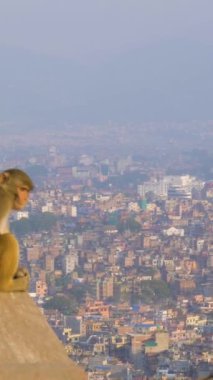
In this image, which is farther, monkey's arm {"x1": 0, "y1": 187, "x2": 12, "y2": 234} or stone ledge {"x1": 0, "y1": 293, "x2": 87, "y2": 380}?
monkey's arm {"x1": 0, "y1": 187, "x2": 12, "y2": 234}

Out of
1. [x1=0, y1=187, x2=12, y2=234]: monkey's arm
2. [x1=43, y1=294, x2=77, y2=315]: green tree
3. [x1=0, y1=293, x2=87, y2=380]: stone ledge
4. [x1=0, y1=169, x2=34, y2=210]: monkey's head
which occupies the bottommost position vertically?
[x1=43, y1=294, x2=77, y2=315]: green tree

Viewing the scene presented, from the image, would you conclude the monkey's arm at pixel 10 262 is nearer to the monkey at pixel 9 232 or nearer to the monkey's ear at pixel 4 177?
the monkey at pixel 9 232

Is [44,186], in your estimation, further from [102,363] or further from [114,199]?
[102,363]

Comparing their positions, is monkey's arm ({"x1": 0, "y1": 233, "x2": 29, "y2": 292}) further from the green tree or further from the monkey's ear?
the green tree

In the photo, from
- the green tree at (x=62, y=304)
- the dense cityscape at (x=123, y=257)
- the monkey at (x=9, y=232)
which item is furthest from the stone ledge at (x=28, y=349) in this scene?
the green tree at (x=62, y=304)

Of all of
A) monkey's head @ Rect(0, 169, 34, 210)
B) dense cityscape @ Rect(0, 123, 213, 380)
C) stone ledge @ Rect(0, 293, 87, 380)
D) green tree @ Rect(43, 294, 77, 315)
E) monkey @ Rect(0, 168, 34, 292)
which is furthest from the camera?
green tree @ Rect(43, 294, 77, 315)

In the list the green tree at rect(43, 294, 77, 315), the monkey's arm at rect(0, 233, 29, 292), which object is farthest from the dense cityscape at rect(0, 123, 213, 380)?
the monkey's arm at rect(0, 233, 29, 292)

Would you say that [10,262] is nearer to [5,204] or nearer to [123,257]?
[5,204]

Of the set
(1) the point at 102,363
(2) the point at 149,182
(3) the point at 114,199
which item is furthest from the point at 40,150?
(1) the point at 102,363
